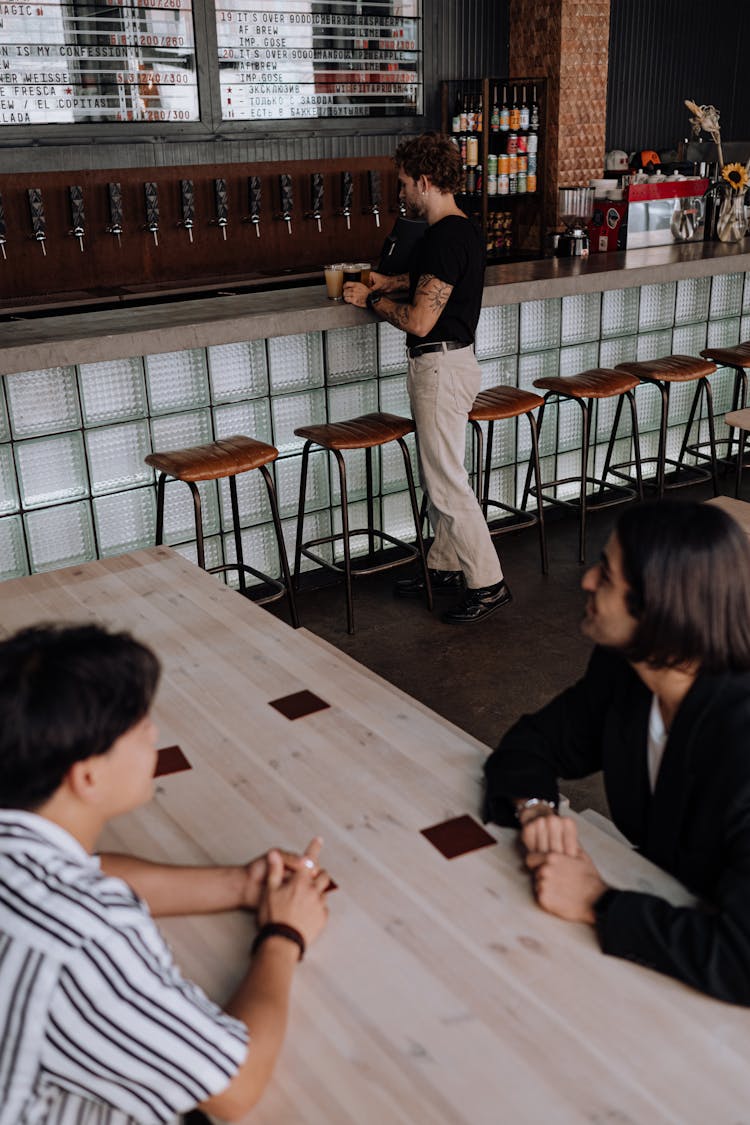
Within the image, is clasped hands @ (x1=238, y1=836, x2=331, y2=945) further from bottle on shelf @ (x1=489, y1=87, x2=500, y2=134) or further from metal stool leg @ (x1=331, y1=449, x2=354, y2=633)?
bottle on shelf @ (x1=489, y1=87, x2=500, y2=134)

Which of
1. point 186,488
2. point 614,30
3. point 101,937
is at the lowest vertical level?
point 186,488

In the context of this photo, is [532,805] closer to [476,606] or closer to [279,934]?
[279,934]

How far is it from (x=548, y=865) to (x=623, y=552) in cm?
41

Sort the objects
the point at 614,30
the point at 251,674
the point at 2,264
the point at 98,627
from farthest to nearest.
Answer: the point at 614,30, the point at 2,264, the point at 251,674, the point at 98,627

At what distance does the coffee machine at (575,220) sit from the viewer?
5078mm

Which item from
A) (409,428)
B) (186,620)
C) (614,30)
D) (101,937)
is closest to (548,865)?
(101,937)

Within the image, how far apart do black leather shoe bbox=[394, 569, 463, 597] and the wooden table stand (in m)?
2.24

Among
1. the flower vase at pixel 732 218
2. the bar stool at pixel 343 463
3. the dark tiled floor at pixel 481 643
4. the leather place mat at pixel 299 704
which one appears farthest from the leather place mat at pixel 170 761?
the flower vase at pixel 732 218

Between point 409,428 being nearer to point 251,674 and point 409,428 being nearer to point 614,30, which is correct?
point 251,674

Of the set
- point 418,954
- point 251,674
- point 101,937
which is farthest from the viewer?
point 251,674

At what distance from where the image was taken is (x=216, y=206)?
5883 mm

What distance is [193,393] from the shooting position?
12.5ft

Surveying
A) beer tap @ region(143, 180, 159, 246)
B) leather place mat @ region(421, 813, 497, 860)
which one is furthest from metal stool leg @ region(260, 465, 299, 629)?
beer tap @ region(143, 180, 159, 246)

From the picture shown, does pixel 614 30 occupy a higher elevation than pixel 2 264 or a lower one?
higher
